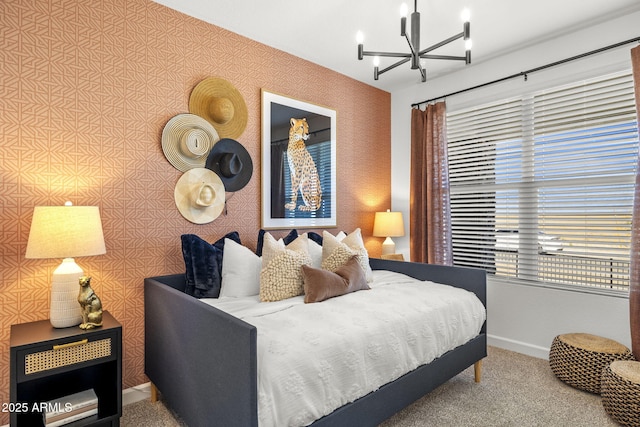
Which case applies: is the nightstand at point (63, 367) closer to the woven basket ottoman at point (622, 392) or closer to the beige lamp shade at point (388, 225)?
the beige lamp shade at point (388, 225)

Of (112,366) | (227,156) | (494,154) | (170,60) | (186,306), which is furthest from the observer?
(494,154)

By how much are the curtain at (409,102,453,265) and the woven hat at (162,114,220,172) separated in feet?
7.20

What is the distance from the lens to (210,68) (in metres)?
2.72

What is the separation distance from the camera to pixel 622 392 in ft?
6.48

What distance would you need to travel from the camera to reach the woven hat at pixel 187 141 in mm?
2502

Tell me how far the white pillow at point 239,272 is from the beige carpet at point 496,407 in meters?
0.80

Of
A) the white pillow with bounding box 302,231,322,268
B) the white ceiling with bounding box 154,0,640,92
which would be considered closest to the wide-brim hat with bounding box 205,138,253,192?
the white pillow with bounding box 302,231,322,268

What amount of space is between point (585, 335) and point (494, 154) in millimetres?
1651

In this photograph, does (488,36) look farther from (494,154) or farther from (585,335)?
(585,335)

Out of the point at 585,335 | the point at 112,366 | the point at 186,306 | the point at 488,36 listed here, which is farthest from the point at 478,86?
the point at 112,366

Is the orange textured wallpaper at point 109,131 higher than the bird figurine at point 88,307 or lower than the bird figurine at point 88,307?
higher

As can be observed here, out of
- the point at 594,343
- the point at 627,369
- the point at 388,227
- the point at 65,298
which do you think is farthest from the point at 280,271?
the point at 594,343

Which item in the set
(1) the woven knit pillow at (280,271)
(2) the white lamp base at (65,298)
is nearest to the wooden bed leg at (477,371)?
(1) the woven knit pillow at (280,271)

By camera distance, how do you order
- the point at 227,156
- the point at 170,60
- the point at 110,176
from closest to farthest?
the point at 110,176 < the point at 170,60 < the point at 227,156
